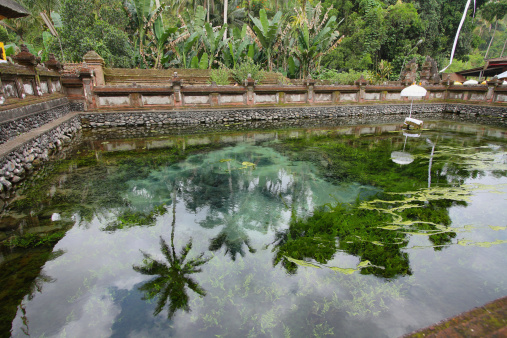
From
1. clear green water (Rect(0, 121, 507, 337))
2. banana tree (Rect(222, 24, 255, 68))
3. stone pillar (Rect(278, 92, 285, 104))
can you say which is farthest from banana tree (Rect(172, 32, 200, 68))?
clear green water (Rect(0, 121, 507, 337))

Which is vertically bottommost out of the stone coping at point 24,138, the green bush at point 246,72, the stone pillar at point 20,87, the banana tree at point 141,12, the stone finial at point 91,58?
the stone coping at point 24,138

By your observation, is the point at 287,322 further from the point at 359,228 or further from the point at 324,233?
the point at 359,228

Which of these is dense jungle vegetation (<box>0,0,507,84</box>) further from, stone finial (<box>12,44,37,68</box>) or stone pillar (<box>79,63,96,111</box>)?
stone finial (<box>12,44,37,68</box>)

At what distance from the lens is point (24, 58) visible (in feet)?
31.8

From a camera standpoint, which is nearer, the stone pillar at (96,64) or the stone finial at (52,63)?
the stone finial at (52,63)

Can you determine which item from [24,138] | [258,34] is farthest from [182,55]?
[24,138]

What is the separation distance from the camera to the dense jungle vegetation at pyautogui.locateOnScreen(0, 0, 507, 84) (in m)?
19.2

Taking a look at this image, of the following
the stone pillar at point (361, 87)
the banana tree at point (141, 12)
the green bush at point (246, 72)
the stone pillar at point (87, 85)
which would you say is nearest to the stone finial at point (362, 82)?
the stone pillar at point (361, 87)

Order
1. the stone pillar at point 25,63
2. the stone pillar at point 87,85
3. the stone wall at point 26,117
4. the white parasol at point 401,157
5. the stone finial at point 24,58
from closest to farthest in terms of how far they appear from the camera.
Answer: the stone wall at point 26,117 → the stone pillar at point 25,63 → the white parasol at point 401,157 → the stone finial at point 24,58 → the stone pillar at point 87,85

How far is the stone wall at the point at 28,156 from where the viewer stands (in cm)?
650

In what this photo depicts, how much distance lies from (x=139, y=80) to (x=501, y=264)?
19544 mm

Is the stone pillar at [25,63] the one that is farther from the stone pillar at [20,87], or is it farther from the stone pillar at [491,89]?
the stone pillar at [491,89]

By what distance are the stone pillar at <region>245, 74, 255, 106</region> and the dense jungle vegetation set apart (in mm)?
1753

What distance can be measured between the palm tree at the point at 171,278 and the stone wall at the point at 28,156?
433cm
